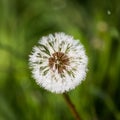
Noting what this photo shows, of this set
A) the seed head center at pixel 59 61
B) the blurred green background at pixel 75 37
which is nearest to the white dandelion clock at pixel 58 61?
the seed head center at pixel 59 61

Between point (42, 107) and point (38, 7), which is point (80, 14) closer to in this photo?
point (38, 7)

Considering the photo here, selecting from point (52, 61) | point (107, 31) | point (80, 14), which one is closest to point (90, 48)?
point (107, 31)

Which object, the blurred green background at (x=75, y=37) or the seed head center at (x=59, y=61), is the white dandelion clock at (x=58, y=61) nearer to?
the seed head center at (x=59, y=61)

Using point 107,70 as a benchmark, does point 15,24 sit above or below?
above

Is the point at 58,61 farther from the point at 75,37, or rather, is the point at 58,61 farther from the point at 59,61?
the point at 75,37

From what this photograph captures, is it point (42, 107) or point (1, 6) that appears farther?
point (1, 6)

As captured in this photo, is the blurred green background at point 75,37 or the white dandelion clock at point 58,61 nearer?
the white dandelion clock at point 58,61

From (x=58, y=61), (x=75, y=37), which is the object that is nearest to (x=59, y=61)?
(x=58, y=61)
